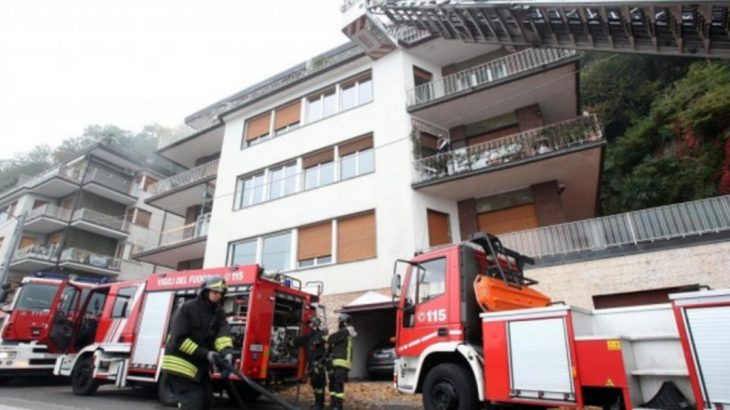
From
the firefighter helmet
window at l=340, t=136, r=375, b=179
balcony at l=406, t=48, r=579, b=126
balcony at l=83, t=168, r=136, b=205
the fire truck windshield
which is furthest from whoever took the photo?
balcony at l=83, t=168, r=136, b=205

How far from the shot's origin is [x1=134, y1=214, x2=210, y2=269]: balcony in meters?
19.6

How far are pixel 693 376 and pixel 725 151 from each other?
51.2 feet

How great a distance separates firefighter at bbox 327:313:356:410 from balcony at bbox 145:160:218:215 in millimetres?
15188

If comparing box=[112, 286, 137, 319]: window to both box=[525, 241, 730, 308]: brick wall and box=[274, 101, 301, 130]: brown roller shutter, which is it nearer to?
box=[525, 241, 730, 308]: brick wall

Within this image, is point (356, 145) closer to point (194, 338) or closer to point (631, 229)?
point (631, 229)

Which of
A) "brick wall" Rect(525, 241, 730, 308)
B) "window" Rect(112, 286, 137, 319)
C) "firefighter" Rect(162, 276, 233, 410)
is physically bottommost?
"firefighter" Rect(162, 276, 233, 410)

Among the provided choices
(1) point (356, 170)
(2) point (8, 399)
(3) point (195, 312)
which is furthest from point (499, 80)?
(2) point (8, 399)

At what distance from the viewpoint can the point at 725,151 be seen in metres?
14.8

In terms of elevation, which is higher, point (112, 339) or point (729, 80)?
point (729, 80)

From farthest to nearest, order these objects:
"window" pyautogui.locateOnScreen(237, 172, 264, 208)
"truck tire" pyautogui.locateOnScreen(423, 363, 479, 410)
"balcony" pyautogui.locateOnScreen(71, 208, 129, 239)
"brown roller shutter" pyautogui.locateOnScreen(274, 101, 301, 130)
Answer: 1. "balcony" pyautogui.locateOnScreen(71, 208, 129, 239)
2. "brown roller shutter" pyautogui.locateOnScreen(274, 101, 301, 130)
3. "window" pyautogui.locateOnScreen(237, 172, 264, 208)
4. "truck tire" pyautogui.locateOnScreen(423, 363, 479, 410)

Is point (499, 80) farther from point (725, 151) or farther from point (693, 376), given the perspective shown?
point (693, 376)

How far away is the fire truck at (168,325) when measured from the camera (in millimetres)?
7406

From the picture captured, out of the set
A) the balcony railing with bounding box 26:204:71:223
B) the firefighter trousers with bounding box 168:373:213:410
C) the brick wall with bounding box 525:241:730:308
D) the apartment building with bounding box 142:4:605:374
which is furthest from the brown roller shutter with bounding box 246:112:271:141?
the balcony railing with bounding box 26:204:71:223

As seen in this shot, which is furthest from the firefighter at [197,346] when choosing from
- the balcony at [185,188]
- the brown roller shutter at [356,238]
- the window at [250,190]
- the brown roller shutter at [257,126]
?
the balcony at [185,188]
